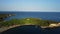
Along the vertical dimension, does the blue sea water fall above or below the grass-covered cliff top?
above

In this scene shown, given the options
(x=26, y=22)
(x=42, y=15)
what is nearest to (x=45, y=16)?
(x=42, y=15)

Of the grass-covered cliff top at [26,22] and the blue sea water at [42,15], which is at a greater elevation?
the blue sea water at [42,15]

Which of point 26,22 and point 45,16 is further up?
point 45,16

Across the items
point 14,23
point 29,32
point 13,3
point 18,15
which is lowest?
point 29,32

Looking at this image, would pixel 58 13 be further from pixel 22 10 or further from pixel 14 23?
pixel 14 23

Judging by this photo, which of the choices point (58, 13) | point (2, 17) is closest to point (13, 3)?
point (2, 17)

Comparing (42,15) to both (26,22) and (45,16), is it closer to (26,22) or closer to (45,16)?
(45,16)

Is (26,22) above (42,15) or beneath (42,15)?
beneath

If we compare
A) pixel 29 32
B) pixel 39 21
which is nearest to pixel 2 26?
pixel 29 32

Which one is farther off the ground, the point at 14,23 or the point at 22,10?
the point at 22,10
